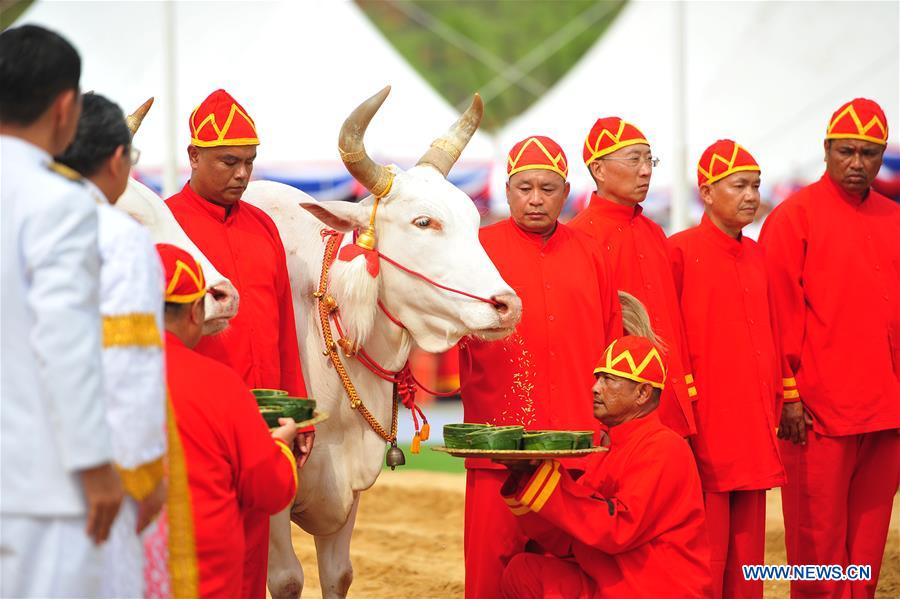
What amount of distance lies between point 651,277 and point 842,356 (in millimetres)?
1339

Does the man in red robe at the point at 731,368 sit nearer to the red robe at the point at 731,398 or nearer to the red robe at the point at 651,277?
the red robe at the point at 731,398

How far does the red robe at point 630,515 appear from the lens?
500 centimetres

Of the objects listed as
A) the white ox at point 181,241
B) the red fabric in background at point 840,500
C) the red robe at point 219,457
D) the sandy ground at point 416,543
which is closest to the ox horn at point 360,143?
the white ox at point 181,241

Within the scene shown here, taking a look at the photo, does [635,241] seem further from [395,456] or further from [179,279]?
[179,279]

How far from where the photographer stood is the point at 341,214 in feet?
19.0

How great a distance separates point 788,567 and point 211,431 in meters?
4.23

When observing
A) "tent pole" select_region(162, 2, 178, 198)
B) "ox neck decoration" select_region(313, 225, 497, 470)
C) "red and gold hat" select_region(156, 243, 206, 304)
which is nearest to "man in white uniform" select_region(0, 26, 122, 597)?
"red and gold hat" select_region(156, 243, 206, 304)

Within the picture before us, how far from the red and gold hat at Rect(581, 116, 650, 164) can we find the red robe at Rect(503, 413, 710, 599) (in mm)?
1735

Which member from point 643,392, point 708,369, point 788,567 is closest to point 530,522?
point 643,392

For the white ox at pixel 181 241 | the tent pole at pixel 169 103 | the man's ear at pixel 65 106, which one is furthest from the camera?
the tent pole at pixel 169 103

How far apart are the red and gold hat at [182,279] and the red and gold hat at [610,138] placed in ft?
9.37

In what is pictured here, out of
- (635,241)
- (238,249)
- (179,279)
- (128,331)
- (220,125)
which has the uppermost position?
(220,125)

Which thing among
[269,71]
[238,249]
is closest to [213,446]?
[238,249]

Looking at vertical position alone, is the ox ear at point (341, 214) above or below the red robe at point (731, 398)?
above
